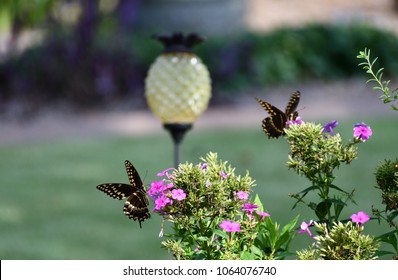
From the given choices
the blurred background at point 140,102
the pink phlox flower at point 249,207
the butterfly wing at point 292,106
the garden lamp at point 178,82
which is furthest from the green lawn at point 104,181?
the pink phlox flower at point 249,207

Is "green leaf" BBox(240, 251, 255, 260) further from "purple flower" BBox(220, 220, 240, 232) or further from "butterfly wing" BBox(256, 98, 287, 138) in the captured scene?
"butterfly wing" BBox(256, 98, 287, 138)

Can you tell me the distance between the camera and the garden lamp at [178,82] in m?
3.78

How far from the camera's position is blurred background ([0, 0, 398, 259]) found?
25.2 ft

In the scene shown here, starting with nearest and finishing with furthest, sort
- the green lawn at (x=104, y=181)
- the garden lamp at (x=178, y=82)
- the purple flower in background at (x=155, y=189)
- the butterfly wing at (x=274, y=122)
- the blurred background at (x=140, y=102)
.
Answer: the purple flower in background at (x=155, y=189) → the butterfly wing at (x=274, y=122) → the garden lamp at (x=178, y=82) → the green lawn at (x=104, y=181) → the blurred background at (x=140, y=102)

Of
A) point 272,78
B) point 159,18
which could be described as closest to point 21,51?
point 159,18

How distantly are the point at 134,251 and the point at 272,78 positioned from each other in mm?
7908

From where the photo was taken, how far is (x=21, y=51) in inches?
546

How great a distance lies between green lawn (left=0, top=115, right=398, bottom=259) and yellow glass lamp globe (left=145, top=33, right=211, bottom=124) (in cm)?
206

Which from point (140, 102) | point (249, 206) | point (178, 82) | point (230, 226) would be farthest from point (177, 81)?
point (140, 102)

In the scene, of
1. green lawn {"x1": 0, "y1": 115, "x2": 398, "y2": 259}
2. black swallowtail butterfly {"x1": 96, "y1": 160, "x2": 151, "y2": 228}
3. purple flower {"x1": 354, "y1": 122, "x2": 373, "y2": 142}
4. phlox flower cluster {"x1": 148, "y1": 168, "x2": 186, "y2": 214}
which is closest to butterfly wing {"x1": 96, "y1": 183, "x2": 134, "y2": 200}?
black swallowtail butterfly {"x1": 96, "y1": 160, "x2": 151, "y2": 228}

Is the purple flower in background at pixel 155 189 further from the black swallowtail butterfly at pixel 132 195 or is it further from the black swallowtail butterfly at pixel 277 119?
the black swallowtail butterfly at pixel 277 119

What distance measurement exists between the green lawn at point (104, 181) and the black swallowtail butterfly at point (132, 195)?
3.27 m

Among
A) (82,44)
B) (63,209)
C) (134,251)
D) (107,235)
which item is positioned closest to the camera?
(134,251)

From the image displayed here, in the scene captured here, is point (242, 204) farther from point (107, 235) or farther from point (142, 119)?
point (142, 119)
